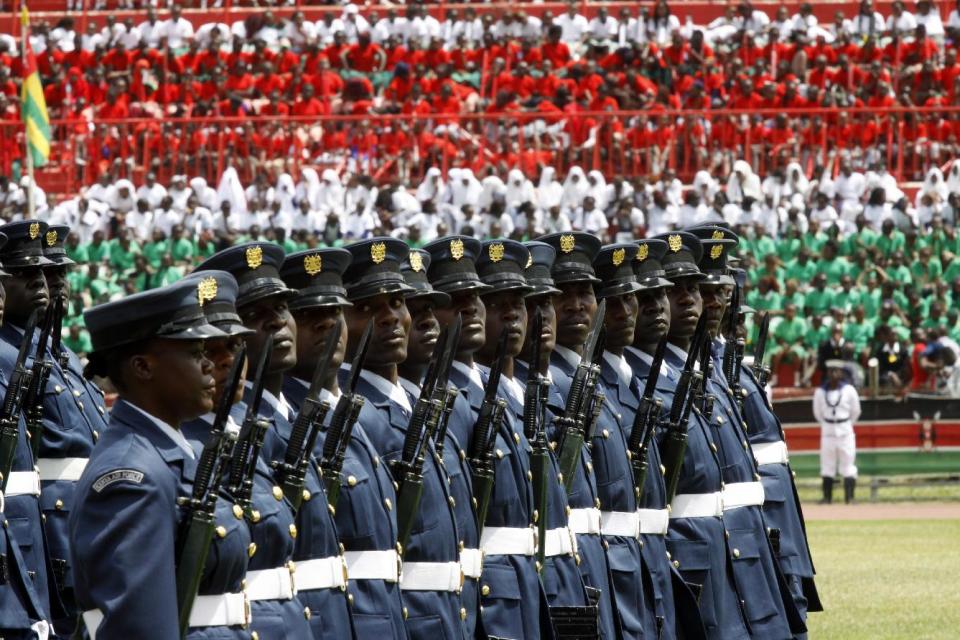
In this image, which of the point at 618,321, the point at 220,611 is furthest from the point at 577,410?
the point at 220,611

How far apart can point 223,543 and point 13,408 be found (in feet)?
8.43

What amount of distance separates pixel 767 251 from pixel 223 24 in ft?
39.5

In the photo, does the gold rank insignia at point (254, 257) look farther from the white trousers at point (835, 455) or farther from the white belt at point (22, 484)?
the white trousers at point (835, 455)

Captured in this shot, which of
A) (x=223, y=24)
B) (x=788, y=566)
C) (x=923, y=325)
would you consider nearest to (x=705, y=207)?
(x=923, y=325)

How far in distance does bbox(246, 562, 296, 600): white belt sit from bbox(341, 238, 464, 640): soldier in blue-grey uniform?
34.5 inches

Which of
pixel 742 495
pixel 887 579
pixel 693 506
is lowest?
pixel 887 579

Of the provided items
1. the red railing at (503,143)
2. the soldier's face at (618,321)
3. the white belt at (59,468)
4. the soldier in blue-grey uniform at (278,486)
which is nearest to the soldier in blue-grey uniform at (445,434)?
the soldier in blue-grey uniform at (278,486)

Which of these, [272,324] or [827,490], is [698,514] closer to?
[272,324]

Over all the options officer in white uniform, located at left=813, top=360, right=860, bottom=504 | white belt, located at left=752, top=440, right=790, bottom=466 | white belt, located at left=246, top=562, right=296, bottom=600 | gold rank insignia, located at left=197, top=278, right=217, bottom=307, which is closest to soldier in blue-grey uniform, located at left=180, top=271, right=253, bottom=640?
gold rank insignia, located at left=197, top=278, right=217, bottom=307

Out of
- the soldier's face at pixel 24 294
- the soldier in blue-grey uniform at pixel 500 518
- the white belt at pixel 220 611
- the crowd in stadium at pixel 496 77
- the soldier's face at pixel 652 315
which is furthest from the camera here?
the crowd in stadium at pixel 496 77

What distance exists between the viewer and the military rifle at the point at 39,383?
7359 mm

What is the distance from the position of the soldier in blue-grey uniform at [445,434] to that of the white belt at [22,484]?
4.81ft

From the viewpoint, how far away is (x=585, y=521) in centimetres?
773

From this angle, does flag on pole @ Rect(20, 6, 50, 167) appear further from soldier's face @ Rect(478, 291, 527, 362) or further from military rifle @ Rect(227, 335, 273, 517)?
military rifle @ Rect(227, 335, 273, 517)
